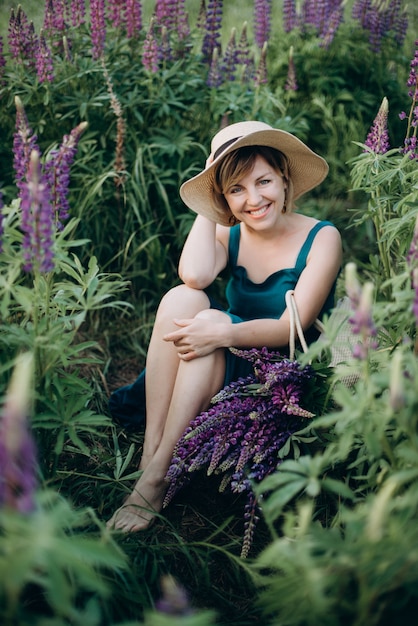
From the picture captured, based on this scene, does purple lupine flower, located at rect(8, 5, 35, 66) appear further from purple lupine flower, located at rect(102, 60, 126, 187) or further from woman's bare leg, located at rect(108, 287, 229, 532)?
woman's bare leg, located at rect(108, 287, 229, 532)

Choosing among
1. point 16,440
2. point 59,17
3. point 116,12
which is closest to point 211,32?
point 116,12

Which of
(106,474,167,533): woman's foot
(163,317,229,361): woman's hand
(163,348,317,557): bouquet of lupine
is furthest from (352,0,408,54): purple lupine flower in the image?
(106,474,167,533): woman's foot

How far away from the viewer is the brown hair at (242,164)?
223cm

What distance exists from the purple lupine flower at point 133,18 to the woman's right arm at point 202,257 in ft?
4.37

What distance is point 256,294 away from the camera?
8.11 feet

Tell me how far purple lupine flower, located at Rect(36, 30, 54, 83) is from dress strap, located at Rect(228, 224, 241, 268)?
1.11 m

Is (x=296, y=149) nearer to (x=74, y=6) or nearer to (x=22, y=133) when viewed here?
(x=22, y=133)

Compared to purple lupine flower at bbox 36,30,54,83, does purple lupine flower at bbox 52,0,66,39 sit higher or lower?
higher

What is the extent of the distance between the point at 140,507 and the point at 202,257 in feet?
2.95

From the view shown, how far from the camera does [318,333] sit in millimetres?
2449

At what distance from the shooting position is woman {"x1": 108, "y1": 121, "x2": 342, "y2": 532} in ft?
7.06

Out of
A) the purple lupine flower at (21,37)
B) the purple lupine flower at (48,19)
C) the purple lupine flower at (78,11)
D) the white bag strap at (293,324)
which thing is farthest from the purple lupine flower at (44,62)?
the white bag strap at (293,324)

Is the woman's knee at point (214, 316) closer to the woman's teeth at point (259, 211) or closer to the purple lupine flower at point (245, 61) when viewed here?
the woman's teeth at point (259, 211)

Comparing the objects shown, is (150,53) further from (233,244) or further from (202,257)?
(202,257)
